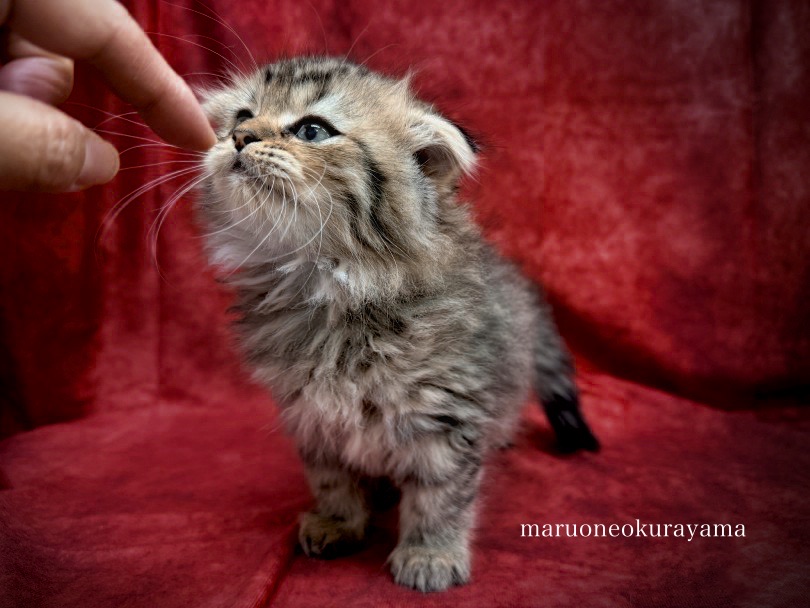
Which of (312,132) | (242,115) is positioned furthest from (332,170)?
(242,115)

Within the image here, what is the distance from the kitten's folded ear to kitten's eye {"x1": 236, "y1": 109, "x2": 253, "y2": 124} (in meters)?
0.27

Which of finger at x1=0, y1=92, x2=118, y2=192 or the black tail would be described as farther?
the black tail

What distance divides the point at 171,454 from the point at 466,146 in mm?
1003

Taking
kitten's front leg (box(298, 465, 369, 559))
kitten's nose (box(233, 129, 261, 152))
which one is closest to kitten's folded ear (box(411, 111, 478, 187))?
kitten's nose (box(233, 129, 261, 152))

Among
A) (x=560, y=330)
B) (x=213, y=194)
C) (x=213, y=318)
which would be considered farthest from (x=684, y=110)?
(x=213, y=318)

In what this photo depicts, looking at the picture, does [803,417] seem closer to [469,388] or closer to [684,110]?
[684,110]

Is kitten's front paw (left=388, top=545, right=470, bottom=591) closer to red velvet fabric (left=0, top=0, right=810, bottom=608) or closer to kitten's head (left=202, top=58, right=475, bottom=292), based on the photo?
red velvet fabric (left=0, top=0, right=810, bottom=608)

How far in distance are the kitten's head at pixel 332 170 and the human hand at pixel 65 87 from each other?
0.96 ft

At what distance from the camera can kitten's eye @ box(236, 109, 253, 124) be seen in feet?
3.47

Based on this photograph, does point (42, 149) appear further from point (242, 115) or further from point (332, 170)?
point (242, 115)

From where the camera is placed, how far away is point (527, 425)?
1615mm

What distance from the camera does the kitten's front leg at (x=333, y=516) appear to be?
3.53ft

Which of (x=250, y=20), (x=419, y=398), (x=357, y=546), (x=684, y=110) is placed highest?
(x=250, y=20)

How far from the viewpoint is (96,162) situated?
A: 576 mm
